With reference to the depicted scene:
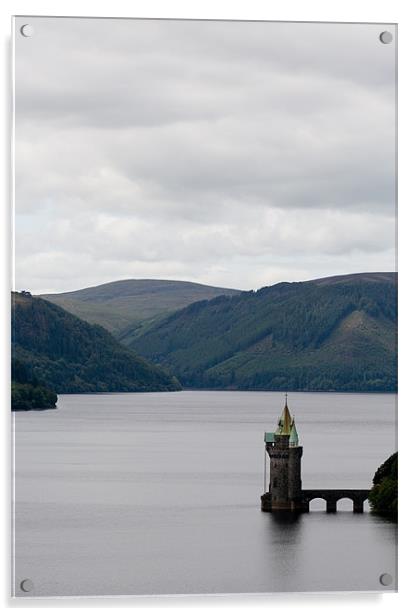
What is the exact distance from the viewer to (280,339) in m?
10.0

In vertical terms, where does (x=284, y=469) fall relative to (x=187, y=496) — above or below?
above

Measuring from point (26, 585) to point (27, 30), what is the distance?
145 inches

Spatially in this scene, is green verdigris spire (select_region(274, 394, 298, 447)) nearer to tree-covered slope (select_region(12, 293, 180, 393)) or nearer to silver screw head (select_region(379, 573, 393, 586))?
tree-covered slope (select_region(12, 293, 180, 393))

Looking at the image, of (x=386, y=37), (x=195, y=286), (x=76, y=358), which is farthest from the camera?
(x=76, y=358)

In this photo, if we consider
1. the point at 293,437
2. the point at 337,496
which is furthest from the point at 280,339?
the point at 337,496

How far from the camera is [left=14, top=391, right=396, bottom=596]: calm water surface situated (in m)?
8.57

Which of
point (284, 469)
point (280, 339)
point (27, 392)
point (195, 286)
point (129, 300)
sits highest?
point (195, 286)

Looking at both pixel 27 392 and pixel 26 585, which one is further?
pixel 27 392

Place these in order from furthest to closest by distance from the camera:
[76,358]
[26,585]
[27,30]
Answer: [76,358] < [27,30] < [26,585]

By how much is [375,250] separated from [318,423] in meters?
1.29

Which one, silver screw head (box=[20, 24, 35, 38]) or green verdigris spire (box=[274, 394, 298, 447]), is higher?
silver screw head (box=[20, 24, 35, 38])

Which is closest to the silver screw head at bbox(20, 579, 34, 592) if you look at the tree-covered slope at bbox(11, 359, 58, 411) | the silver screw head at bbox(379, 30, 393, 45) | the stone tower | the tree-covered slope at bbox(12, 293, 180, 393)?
the tree-covered slope at bbox(11, 359, 58, 411)

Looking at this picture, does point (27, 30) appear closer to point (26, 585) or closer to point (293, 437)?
point (293, 437)

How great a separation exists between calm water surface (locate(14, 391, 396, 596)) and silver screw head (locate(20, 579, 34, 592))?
35mm
